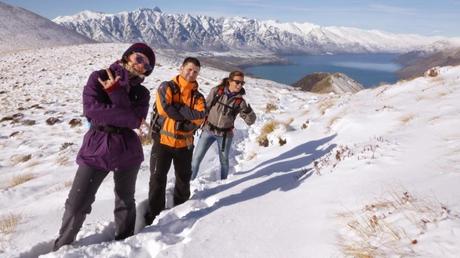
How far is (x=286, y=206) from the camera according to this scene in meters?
5.25

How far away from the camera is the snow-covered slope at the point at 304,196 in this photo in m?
3.67

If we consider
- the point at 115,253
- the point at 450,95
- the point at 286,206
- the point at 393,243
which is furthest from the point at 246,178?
the point at 450,95

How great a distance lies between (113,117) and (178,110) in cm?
144

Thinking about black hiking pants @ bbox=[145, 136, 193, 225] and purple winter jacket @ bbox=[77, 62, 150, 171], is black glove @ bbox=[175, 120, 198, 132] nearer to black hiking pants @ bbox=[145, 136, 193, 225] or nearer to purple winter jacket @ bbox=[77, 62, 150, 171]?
black hiking pants @ bbox=[145, 136, 193, 225]

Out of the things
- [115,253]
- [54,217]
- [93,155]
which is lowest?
[54,217]

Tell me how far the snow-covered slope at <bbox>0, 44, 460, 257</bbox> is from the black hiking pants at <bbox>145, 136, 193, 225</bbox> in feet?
0.73

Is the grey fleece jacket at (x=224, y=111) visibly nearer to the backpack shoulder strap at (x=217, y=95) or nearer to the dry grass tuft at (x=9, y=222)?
the backpack shoulder strap at (x=217, y=95)

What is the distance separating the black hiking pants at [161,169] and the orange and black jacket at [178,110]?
0.41 feet

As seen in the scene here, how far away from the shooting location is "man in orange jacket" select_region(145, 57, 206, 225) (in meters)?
5.39

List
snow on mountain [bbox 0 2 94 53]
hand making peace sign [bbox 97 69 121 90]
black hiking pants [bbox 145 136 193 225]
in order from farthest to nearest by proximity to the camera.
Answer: snow on mountain [bbox 0 2 94 53], black hiking pants [bbox 145 136 193 225], hand making peace sign [bbox 97 69 121 90]

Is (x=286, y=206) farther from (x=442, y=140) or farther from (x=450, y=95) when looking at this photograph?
(x=450, y=95)

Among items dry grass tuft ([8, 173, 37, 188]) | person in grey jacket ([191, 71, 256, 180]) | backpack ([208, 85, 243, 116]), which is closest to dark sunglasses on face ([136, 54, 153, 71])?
person in grey jacket ([191, 71, 256, 180])

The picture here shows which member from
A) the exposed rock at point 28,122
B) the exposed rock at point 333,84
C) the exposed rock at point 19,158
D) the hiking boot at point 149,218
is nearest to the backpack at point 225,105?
the hiking boot at point 149,218

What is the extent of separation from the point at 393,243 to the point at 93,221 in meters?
3.96
